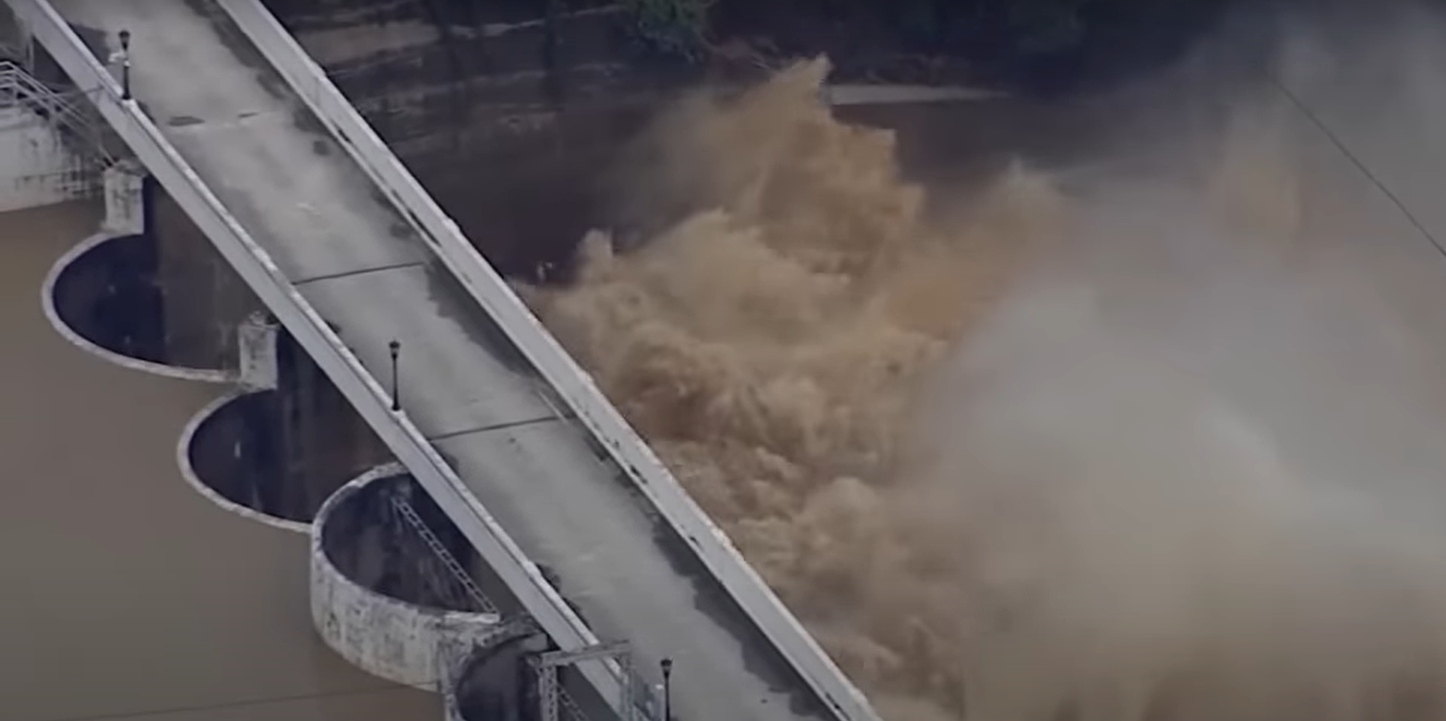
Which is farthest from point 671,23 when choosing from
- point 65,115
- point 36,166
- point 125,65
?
point 36,166

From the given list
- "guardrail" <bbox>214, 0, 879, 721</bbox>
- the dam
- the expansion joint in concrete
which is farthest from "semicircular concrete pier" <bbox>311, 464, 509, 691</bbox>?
"guardrail" <bbox>214, 0, 879, 721</bbox>

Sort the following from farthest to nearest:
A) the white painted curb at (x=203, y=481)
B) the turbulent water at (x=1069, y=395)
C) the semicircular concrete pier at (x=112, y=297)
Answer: the semicircular concrete pier at (x=112, y=297) < the turbulent water at (x=1069, y=395) < the white painted curb at (x=203, y=481)

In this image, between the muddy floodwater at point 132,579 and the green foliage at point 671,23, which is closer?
the muddy floodwater at point 132,579

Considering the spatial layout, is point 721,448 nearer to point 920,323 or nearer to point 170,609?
point 920,323

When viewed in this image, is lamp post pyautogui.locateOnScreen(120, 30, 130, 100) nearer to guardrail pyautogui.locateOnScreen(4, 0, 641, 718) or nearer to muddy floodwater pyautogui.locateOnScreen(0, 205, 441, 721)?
guardrail pyautogui.locateOnScreen(4, 0, 641, 718)

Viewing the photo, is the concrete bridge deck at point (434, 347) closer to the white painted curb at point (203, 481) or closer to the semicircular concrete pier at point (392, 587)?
the semicircular concrete pier at point (392, 587)

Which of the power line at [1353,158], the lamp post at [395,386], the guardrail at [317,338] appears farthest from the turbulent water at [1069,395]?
the lamp post at [395,386]
